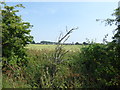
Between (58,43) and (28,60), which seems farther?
(28,60)

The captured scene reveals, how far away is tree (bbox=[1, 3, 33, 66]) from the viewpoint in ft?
22.8

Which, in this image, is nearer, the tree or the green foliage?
the green foliage

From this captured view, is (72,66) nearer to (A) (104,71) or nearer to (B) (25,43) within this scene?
(A) (104,71)

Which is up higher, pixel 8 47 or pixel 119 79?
pixel 8 47

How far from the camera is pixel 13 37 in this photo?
725cm

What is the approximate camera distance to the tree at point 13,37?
6949 mm

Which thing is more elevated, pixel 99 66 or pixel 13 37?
pixel 13 37

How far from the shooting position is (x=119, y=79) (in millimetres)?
5543

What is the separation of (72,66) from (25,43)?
2375 mm

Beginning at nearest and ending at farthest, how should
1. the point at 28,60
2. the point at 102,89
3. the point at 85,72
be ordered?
the point at 102,89 → the point at 85,72 → the point at 28,60

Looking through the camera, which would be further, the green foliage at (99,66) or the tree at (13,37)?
the tree at (13,37)

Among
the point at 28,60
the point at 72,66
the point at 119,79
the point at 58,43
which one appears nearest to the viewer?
the point at 58,43

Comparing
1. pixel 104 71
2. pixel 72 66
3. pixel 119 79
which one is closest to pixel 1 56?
pixel 72 66

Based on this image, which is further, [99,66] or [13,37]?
[13,37]
